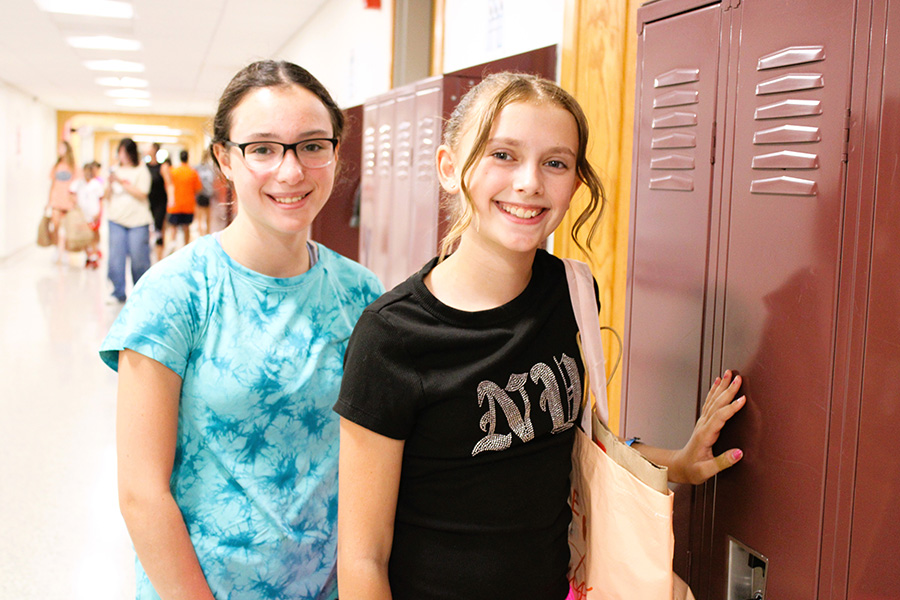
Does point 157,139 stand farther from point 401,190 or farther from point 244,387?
point 244,387

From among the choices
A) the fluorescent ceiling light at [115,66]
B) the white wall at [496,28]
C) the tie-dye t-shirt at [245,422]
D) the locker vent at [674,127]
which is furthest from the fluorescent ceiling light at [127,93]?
the tie-dye t-shirt at [245,422]

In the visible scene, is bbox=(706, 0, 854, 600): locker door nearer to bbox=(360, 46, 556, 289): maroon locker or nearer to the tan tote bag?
the tan tote bag

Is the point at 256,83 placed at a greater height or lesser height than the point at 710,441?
greater

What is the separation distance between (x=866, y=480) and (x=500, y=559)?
0.59 meters

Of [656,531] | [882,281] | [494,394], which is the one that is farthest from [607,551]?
[882,281]

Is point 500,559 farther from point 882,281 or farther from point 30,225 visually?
point 30,225

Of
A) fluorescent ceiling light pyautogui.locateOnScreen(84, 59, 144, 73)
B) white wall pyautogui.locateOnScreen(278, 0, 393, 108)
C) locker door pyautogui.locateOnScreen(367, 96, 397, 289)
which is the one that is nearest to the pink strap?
locker door pyautogui.locateOnScreen(367, 96, 397, 289)

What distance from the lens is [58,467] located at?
380 cm

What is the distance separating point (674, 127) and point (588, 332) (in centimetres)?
61

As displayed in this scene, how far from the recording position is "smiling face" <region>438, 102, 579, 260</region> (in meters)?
1.15

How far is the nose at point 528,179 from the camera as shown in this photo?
44.7 inches

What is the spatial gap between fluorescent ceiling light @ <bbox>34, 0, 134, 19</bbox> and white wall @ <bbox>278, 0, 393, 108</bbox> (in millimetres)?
1854

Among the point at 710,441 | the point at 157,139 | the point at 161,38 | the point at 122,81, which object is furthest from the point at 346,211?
the point at 157,139

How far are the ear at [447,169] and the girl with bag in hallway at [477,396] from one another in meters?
0.05
